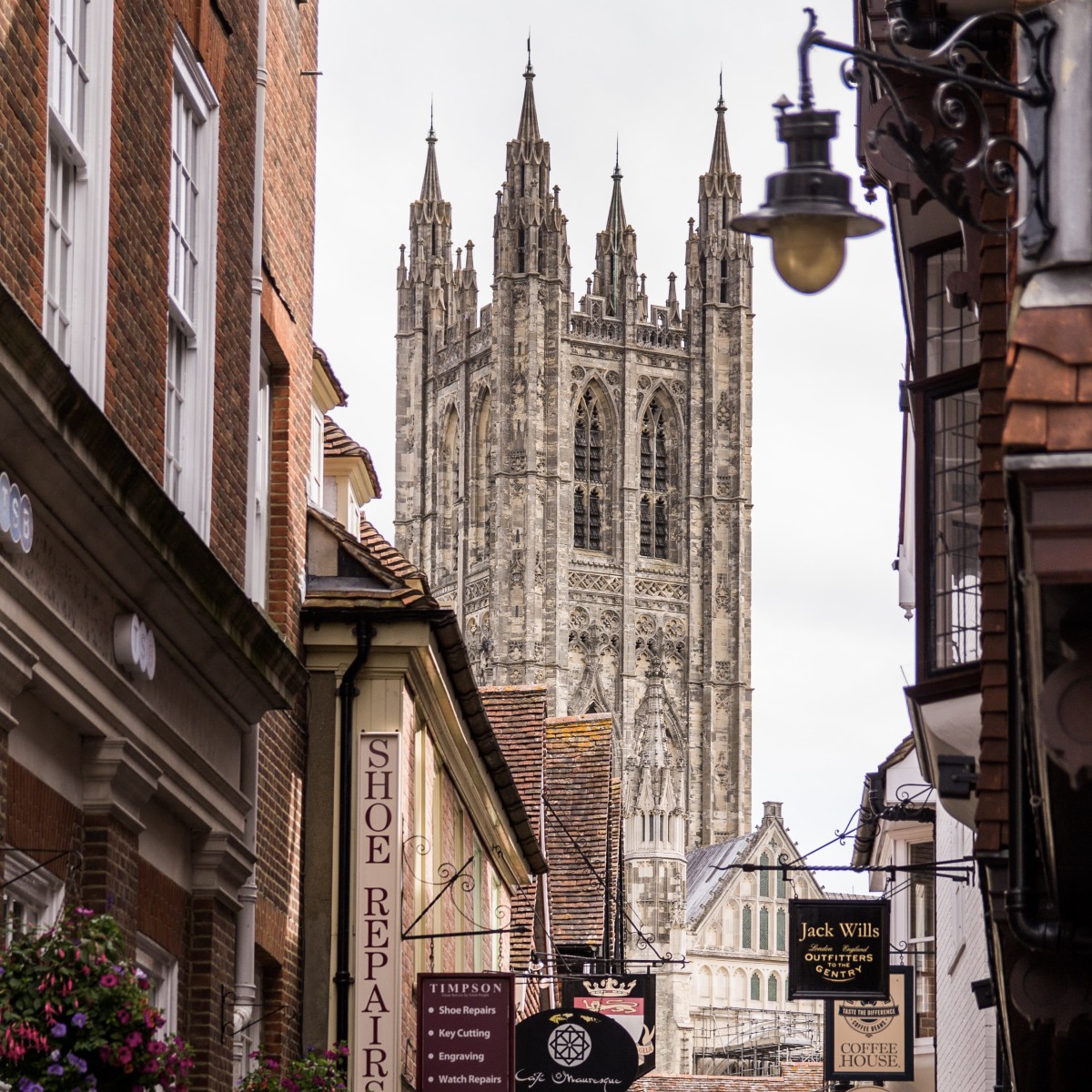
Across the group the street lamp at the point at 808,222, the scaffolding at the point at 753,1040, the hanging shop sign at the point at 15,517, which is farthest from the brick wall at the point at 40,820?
the scaffolding at the point at 753,1040

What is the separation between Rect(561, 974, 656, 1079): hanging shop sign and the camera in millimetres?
29500

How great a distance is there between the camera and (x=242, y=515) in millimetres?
14242

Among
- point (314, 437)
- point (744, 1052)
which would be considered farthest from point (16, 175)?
point (744, 1052)

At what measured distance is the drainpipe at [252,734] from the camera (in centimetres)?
1382

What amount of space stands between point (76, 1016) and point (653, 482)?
10525 centimetres

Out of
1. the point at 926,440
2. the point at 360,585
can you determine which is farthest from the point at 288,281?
the point at 926,440

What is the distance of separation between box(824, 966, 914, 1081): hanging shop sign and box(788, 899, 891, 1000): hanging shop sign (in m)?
2.45

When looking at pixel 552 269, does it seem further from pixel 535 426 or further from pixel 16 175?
pixel 16 175

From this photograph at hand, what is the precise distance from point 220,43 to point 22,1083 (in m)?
6.87

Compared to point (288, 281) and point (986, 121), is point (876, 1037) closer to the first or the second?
point (288, 281)

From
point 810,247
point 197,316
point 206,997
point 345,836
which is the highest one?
point 197,316

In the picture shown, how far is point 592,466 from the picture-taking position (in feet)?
368

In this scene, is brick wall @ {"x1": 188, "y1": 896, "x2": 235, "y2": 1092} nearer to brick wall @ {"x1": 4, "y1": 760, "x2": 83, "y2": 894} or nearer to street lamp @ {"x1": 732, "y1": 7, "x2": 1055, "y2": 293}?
brick wall @ {"x1": 4, "y1": 760, "x2": 83, "y2": 894}

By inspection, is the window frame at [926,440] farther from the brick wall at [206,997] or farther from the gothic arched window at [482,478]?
the gothic arched window at [482,478]
